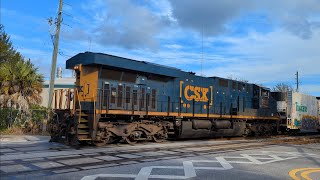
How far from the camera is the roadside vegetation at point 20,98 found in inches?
738

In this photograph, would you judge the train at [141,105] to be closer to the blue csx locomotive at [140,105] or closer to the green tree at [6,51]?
the blue csx locomotive at [140,105]

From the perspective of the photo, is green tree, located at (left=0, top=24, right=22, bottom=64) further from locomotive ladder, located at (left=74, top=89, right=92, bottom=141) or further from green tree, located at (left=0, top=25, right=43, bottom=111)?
locomotive ladder, located at (left=74, top=89, right=92, bottom=141)

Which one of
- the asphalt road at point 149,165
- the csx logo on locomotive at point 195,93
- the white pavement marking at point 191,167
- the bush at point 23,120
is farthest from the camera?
the bush at point 23,120

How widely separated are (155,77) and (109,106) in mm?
3050

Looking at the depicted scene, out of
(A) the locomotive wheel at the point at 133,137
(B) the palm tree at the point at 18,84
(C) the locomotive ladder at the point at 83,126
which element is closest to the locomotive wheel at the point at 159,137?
(A) the locomotive wheel at the point at 133,137

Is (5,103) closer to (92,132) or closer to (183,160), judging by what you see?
(92,132)

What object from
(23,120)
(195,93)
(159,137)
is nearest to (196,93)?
(195,93)

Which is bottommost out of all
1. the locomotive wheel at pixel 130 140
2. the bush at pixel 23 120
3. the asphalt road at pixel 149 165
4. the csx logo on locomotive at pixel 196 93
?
the asphalt road at pixel 149 165

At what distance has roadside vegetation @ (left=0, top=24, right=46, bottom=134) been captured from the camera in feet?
61.5

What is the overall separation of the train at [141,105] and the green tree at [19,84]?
247 inches

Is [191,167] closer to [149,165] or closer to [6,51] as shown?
[149,165]

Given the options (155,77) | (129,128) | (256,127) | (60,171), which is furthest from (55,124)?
(256,127)

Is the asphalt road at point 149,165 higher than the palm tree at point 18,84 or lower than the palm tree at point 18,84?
lower

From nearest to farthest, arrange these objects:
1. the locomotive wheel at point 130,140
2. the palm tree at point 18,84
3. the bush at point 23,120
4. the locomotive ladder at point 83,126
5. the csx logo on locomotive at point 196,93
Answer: the locomotive ladder at point 83,126
the locomotive wheel at point 130,140
the csx logo on locomotive at point 196,93
the bush at point 23,120
the palm tree at point 18,84
